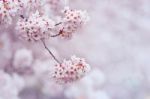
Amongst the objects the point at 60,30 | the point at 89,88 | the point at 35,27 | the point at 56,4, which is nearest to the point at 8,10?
the point at 35,27

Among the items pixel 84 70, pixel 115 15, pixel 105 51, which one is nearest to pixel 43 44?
pixel 84 70

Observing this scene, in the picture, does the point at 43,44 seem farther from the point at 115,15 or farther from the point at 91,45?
the point at 115,15

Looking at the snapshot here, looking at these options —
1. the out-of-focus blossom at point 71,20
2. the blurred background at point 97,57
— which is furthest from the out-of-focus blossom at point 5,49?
the out-of-focus blossom at point 71,20

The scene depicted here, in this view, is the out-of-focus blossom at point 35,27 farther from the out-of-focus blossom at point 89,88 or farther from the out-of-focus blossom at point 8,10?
the out-of-focus blossom at point 89,88

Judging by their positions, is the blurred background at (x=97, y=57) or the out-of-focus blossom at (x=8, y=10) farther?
the blurred background at (x=97, y=57)

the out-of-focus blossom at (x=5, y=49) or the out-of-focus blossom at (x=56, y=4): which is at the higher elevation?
the out-of-focus blossom at (x=56, y=4)

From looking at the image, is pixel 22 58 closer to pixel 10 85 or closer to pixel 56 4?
pixel 10 85
